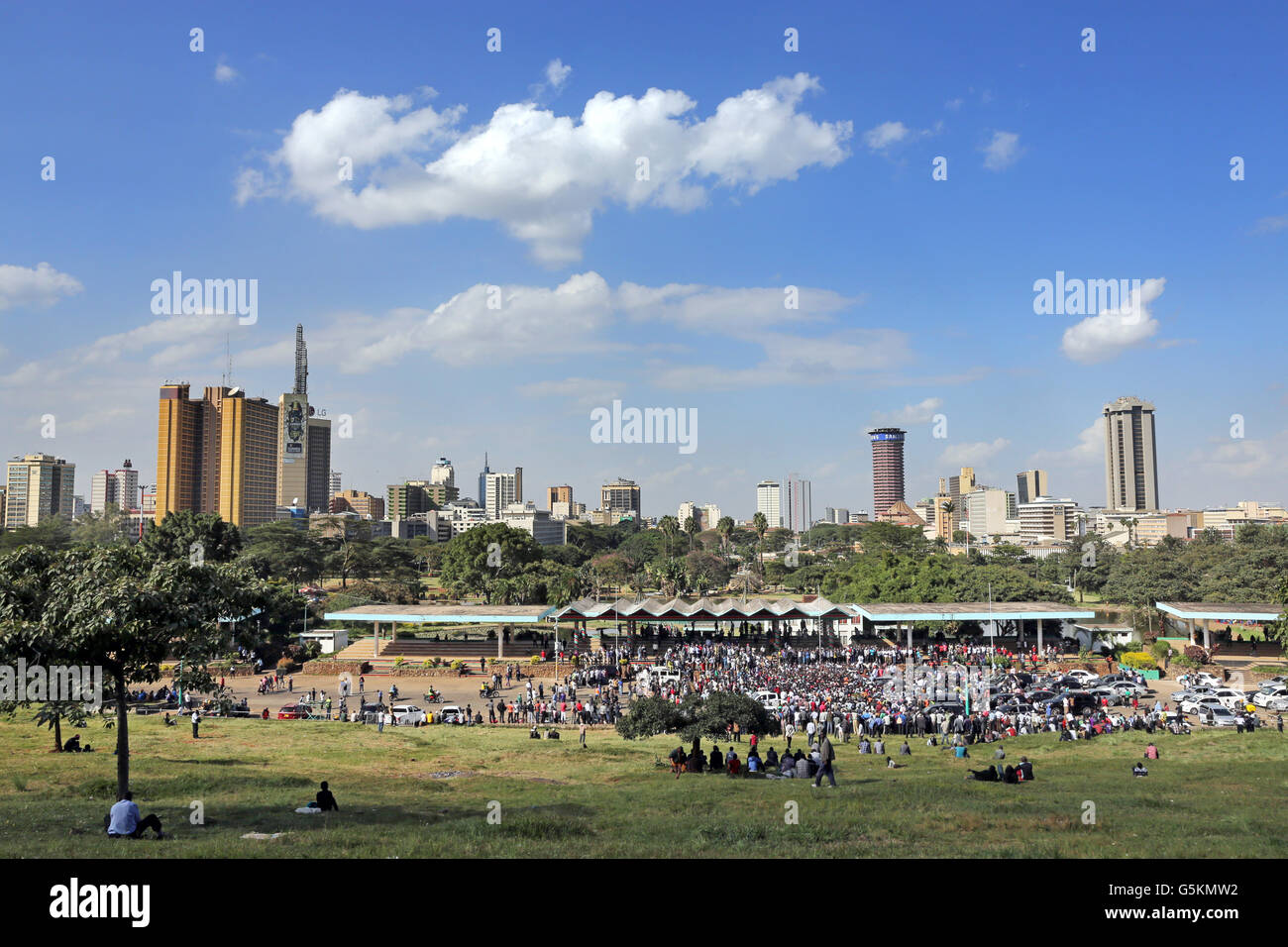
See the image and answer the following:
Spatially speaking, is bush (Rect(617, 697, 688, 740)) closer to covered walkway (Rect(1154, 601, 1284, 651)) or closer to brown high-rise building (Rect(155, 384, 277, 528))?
covered walkway (Rect(1154, 601, 1284, 651))

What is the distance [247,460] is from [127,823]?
179244 mm

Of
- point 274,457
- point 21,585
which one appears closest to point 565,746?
point 21,585

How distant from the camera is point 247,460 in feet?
583

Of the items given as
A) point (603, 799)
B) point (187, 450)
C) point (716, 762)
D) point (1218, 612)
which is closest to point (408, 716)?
point (716, 762)

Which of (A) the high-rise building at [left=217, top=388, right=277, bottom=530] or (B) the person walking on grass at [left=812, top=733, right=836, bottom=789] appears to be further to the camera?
(A) the high-rise building at [left=217, top=388, right=277, bottom=530]

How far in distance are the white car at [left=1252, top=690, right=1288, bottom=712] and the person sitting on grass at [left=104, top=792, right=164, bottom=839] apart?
138 feet

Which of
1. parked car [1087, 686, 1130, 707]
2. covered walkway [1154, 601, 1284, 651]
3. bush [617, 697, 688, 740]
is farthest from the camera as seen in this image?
covered walkway [1154, 601, 1284, 651]

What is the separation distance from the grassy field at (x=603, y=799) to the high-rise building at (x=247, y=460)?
15094 cm

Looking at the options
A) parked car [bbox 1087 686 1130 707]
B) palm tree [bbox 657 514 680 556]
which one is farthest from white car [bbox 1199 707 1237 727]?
palm tree [bbox 657 514 680 556]

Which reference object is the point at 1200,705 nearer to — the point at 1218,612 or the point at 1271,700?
the point at 1271,700

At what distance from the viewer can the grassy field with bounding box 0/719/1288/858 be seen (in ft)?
43.9

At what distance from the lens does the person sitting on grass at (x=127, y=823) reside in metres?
14.2
